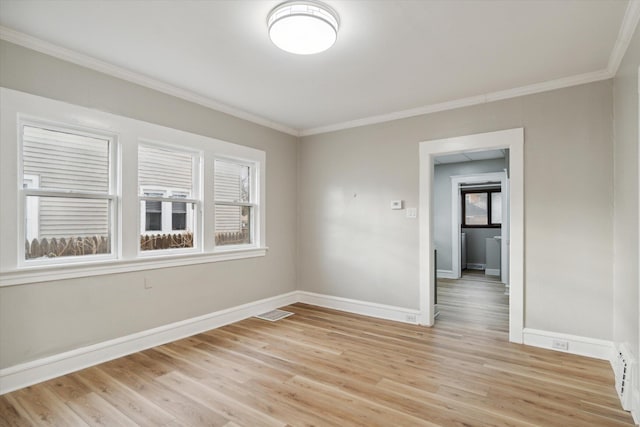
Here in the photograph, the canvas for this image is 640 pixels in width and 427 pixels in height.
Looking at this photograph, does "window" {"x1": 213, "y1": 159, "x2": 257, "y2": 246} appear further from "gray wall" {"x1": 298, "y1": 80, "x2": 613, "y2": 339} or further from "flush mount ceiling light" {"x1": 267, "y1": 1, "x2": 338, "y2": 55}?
"flush mount ceiling light" {"x1": 267, "y1": 1, "x2": 338, "y2": 55}

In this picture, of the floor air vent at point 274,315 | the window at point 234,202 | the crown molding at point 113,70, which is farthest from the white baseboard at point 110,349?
the crown molding at point 113,70

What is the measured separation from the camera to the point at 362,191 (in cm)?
475

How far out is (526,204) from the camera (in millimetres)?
3547

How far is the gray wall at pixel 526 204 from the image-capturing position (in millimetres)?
3211

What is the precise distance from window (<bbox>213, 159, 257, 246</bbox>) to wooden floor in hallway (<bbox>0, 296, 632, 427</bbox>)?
4.18 feet

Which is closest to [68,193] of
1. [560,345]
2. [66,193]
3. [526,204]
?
[66,193]

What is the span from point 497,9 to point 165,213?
3.46m

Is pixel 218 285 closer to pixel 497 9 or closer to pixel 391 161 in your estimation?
pixel 391 161

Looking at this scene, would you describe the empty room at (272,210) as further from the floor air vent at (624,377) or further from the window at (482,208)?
the window at (482,208)

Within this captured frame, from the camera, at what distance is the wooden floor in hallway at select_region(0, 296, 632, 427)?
2.25 metres

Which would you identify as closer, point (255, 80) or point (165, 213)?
point (255, 80)

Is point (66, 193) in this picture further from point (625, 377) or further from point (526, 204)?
point (625, 377)

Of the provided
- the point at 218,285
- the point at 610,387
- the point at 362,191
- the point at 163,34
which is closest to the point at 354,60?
the point at 163,34

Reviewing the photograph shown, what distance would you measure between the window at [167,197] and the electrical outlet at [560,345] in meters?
3.96
